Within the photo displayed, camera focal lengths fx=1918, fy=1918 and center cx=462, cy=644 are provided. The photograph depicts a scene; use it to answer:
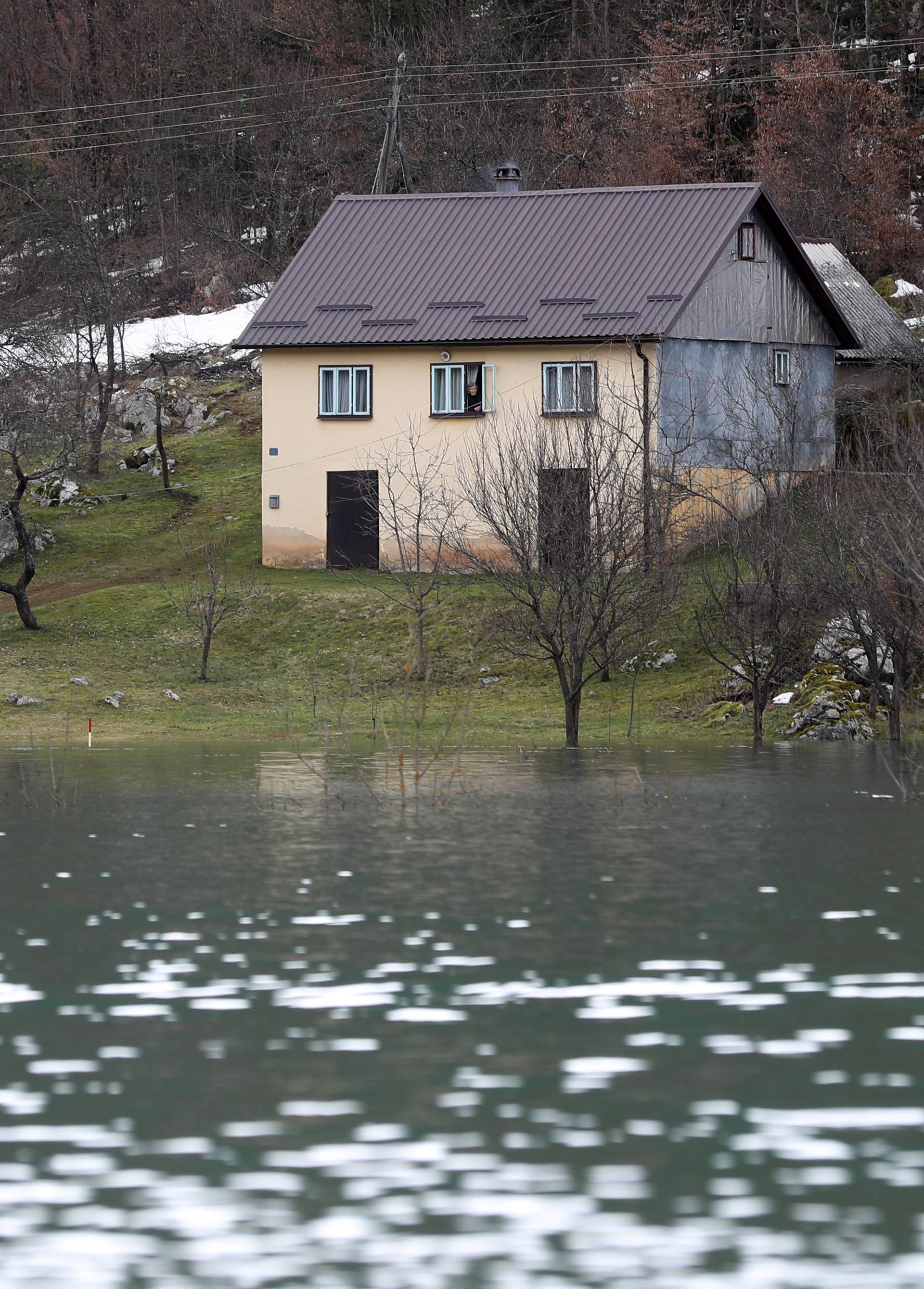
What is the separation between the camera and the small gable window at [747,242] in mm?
44188

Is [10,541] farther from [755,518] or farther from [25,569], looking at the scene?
[755,518]

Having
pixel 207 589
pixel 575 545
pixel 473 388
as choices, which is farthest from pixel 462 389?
pixel 575 545

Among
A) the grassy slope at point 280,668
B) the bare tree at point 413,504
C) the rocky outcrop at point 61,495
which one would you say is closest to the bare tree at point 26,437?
the rocky outcrop at point 61,495

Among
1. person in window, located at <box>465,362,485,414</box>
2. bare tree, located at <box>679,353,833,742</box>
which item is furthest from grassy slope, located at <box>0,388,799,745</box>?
person in window, located at <box>465,362,485,414</box>

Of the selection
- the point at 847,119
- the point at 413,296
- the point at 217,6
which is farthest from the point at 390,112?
the point at 217,6

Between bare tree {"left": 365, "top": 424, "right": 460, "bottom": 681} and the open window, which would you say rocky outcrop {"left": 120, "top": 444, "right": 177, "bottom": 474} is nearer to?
bare tree {"left": 365, "top": 424, "right": 460, "bottom": 681}

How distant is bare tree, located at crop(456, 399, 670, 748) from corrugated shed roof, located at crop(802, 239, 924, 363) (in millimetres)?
17861

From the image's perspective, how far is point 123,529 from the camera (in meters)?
49.2

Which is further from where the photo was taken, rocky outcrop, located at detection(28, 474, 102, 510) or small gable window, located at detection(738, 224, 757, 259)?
rocky outcrop, located at detection(28, 474, 102, 510)

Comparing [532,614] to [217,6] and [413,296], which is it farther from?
[217,6]

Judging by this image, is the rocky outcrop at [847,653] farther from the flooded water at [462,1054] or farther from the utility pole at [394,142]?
the utility pole at [394,142]

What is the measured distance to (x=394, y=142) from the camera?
168ft

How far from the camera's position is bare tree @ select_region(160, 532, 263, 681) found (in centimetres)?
3762

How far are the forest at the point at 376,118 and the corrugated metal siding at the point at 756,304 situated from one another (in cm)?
1019
